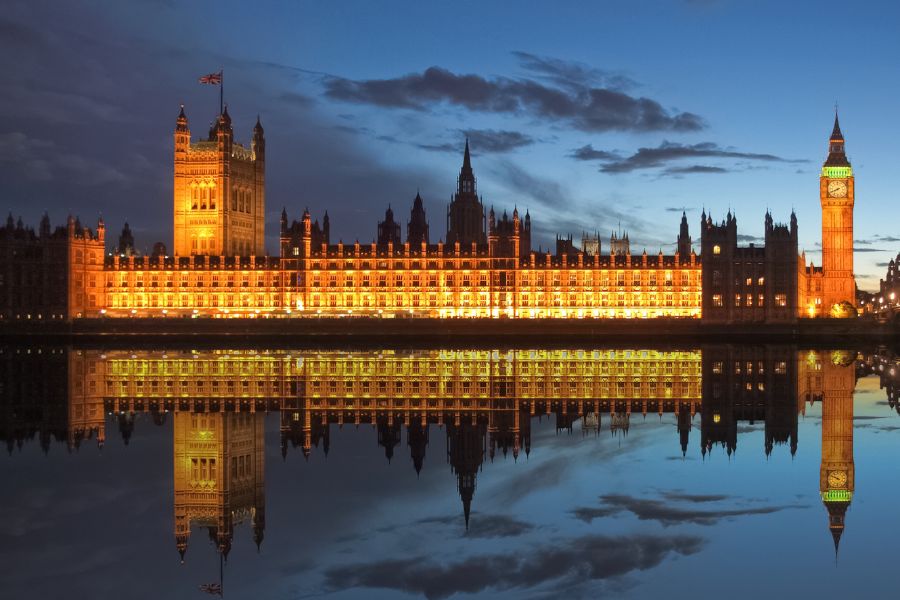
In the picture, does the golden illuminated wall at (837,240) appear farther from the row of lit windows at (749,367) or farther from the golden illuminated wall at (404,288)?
the row of lit windows at (749,367)

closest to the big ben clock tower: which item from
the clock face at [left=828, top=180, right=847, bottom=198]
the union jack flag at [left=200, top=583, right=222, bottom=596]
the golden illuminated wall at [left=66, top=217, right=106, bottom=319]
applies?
the clock face at [left=828, top=180, right=847, bottom=198]

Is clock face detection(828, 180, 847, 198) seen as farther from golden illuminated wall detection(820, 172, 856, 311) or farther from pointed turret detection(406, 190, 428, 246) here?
pointed turret detection(406, 190, 428, 246)

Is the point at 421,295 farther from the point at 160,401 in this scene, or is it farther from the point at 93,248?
the point at 160,401

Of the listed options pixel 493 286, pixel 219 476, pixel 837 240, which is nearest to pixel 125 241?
pixel 493 286

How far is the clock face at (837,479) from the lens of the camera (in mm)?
25953

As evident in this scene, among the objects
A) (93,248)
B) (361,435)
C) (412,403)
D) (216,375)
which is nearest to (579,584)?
(361,435)

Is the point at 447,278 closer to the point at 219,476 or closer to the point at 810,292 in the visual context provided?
the point at 810,292

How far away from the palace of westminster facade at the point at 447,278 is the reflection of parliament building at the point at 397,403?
4715cm

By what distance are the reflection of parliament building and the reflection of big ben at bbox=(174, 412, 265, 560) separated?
0.06m

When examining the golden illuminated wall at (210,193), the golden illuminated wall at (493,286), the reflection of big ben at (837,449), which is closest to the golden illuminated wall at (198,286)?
the golden illuminated wall at (493,286)

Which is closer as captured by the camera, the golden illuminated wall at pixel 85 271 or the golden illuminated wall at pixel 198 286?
the golden illuminated wall at pixel 85 271

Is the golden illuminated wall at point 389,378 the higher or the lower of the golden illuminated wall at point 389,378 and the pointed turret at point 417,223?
the lower

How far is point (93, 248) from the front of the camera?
12756cm

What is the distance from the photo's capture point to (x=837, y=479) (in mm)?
26703
